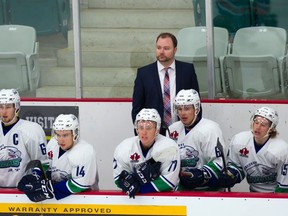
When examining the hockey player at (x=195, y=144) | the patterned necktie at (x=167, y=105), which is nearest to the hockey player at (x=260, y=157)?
the hockey player at (x=195, y=144)

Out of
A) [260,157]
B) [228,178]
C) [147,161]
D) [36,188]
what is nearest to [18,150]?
[36,188]

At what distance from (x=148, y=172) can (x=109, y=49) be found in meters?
1.97

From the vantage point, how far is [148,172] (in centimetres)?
648

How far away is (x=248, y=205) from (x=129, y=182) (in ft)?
2.29

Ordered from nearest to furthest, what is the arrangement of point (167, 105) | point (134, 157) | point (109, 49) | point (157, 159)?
point (157, 159)
point (134, 157)
point (167, 105)
point (109, 49)

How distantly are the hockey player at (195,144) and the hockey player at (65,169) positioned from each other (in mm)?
612

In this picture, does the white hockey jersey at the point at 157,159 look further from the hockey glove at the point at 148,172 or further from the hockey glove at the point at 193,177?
the hockey glove at the point at 193,177

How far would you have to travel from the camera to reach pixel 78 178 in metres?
6.57

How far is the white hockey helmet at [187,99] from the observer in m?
6.97

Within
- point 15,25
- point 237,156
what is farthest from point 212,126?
point 15,25

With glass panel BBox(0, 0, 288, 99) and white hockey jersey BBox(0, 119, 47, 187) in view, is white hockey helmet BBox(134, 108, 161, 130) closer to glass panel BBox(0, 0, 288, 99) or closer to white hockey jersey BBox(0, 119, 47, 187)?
white hockey jersey BBox(0, 119, 47, 187)

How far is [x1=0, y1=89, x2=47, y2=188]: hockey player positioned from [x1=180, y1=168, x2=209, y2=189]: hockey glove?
938mm

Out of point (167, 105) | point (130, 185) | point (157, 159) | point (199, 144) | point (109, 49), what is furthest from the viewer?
point (109, 49)

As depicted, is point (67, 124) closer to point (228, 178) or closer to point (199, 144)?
point (199, 144)
